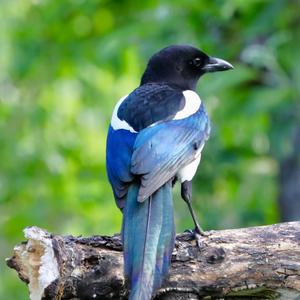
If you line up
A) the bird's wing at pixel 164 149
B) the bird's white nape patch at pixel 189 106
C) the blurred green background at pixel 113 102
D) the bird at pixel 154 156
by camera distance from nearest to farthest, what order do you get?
the bird at pixel 154 156 < the bird's wing at pixel 164 149 < the bird's white nape patch at pixel 189 106 < the blurred green background at pixel 113 102

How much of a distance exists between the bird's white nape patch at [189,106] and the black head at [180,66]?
0.22 metres

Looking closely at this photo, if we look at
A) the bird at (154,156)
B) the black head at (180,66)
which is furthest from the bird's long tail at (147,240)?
the black head at (180,66)

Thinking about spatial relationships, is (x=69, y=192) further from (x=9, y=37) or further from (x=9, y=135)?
(x=9, y=37)

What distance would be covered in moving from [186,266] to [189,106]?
1.05m

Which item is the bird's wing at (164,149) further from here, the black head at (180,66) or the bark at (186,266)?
the black head at (180,66)

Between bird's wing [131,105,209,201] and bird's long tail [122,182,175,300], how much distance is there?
0.05 metres

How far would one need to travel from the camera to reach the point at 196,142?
15.0ft

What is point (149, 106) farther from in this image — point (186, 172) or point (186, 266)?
point (186, 266)

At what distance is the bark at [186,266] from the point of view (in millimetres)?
3559

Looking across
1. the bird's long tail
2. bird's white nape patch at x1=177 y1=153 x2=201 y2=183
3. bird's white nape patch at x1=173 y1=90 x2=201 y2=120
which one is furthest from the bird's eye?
the bird's long tail

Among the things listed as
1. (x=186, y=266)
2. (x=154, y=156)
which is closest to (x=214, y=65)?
(x=154, y=156)

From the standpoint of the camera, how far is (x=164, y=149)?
14.0 feet

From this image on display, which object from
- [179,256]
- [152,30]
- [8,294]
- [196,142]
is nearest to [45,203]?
[8,294]

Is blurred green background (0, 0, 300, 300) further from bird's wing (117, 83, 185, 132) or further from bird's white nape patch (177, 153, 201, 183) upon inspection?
bird's white nape patch (177, 153, 201, 183)
